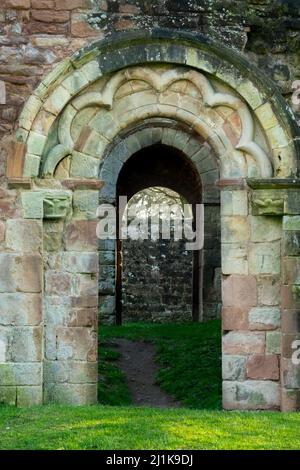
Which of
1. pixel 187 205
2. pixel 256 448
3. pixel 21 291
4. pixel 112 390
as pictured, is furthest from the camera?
Answer: pixel 187 205

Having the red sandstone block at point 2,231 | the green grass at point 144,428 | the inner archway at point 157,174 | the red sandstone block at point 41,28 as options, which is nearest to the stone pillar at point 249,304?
the green grass at point 144,428

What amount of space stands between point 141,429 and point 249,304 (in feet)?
7.11

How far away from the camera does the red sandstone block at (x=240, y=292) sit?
27.0ft

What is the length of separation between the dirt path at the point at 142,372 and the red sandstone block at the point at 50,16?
14.8 ft

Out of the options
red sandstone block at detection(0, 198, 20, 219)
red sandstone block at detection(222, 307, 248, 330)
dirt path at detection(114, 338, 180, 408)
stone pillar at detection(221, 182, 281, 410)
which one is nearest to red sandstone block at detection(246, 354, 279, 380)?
stone pillar at detection(221, 182, 281, 410)

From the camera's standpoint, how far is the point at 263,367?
8.17 m

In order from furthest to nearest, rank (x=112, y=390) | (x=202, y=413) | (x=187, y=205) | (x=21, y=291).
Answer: (x=187, y=205) < (x=112, y=390) < (x=21, y=291) < (x=202, y=413)

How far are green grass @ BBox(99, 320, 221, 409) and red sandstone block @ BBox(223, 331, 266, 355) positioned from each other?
41.9 inches

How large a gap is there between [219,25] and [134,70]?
0.92 m

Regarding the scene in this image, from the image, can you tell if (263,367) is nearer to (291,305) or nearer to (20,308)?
(291,305)

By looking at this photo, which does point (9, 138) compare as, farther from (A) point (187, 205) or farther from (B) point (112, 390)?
(A) point (187, 205)

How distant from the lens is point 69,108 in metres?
8.14

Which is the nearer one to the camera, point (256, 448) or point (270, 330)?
point (256, 448)

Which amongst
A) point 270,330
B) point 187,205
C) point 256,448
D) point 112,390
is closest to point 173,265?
point 187,205
